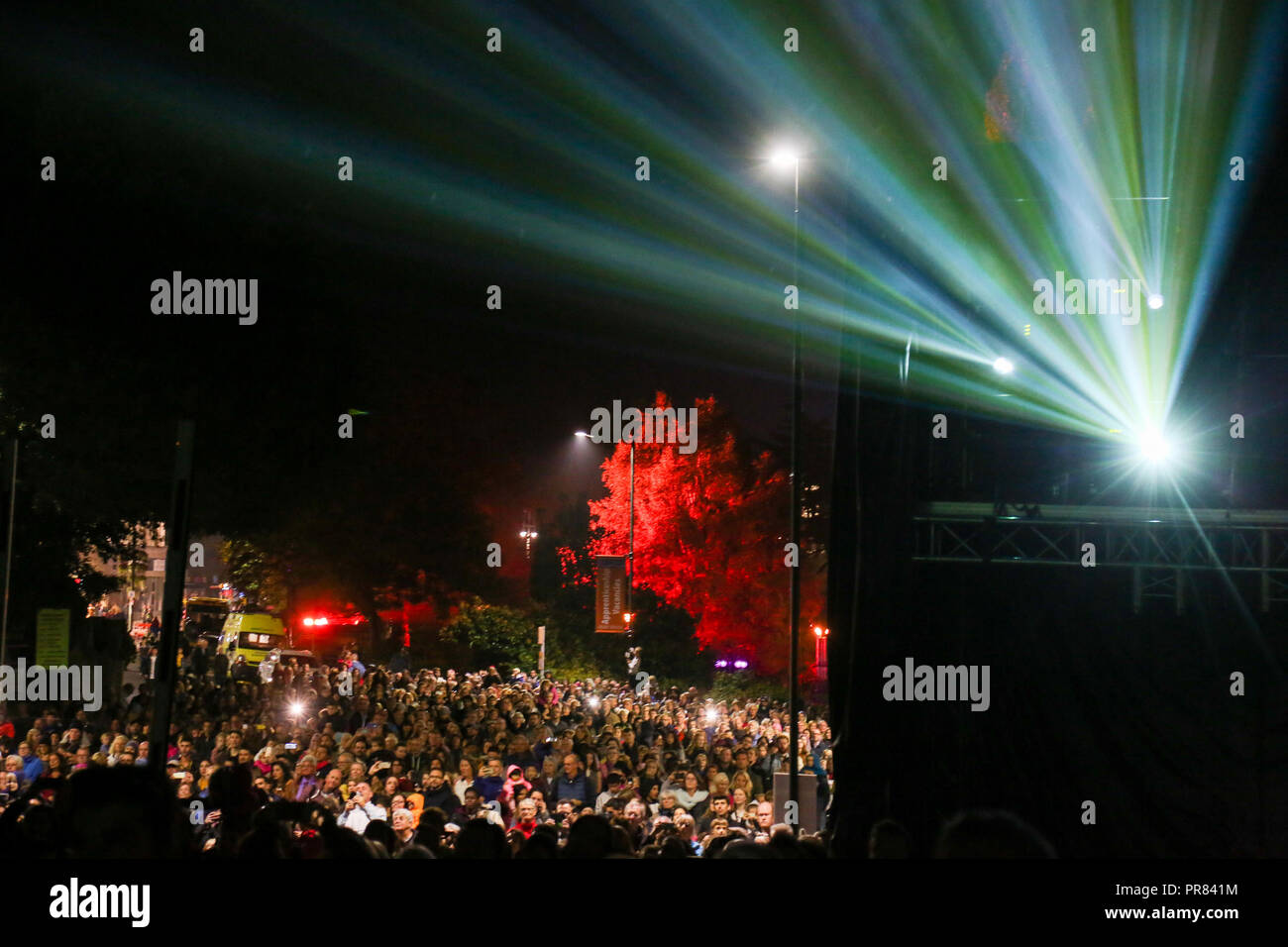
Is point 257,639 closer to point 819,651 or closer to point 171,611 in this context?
point 819,651

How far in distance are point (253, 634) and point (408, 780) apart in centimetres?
3422

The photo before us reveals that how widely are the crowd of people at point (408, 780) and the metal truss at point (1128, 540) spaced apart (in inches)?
110

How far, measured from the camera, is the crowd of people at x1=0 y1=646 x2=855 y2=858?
15.0 feet

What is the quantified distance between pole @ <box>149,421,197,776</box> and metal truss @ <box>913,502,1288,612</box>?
7.06 m

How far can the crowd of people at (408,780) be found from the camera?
4.58m

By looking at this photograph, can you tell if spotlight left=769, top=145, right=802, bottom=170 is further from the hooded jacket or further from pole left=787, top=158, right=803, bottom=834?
the hooded jacket

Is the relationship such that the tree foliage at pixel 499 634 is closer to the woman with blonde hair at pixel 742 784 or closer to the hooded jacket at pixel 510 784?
the hooded jacket at pixel 510 784

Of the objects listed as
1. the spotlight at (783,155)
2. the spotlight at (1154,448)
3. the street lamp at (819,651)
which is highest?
the spotlight at (783,155)

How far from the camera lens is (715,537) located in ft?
118

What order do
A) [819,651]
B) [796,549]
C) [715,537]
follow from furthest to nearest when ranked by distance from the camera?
[715,537] < [819,651] < [796,549]

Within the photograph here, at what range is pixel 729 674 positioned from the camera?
33000 millimetres

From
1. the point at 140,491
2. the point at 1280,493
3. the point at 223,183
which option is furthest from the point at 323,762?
the point at 1280,493

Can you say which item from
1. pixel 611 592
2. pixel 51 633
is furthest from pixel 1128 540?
pixel 611 592

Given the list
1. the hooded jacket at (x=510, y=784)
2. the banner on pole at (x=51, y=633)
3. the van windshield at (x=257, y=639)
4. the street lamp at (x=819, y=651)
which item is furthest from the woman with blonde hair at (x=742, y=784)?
the van windshield at (x=257, y=639)
